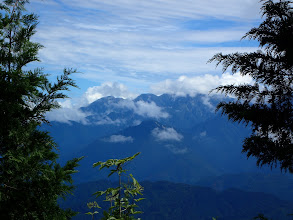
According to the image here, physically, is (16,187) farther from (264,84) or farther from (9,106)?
(264,84)

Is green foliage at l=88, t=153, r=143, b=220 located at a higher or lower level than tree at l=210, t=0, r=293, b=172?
lower

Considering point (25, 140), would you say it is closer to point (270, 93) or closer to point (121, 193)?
point (121, 193)

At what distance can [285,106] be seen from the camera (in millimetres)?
6863

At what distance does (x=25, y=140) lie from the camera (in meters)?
5.34

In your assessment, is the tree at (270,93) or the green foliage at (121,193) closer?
the green foliage at (121,193)

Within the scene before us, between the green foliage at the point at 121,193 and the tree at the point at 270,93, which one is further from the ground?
the tree at the point at 270,93

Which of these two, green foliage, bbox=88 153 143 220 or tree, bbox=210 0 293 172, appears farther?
tree, bbox=210 0 293 172

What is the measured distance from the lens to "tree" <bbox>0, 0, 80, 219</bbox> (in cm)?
493

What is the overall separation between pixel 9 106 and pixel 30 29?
1.99 metres

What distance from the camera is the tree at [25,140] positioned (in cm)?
493

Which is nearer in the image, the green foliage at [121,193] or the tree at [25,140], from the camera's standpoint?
the green foliage at [121,193]

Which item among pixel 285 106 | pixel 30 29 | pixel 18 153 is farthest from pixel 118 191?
pixel 285 106

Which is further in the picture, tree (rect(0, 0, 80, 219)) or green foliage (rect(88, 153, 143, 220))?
tree (rect(0, 0, 80, 219))

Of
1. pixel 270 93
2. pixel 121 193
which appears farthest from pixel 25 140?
pixel 270 93
